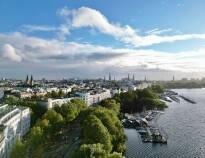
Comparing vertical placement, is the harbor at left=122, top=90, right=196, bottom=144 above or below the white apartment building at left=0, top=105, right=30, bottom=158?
below

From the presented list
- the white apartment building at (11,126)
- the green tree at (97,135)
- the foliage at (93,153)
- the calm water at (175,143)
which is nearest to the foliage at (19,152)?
the white apartment building at (11,126)

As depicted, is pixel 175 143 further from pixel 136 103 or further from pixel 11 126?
pixel 136 103

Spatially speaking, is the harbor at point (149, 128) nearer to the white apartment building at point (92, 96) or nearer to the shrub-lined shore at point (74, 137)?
the shrub-lined shore at point (74, 137)

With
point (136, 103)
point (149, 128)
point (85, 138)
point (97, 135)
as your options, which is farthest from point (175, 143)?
point (136, 103)

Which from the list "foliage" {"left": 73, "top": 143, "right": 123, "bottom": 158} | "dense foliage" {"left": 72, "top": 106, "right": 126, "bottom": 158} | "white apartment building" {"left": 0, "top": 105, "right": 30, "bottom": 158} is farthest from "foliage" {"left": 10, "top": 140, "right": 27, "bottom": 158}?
"foliage" {"left": 73, "top": 143, "right": 123, "bottom": 158}

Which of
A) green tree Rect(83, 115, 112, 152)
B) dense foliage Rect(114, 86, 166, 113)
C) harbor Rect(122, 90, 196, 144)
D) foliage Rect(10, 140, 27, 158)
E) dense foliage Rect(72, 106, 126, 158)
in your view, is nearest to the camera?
dense foliage Rect(72, 106, 126, 158)

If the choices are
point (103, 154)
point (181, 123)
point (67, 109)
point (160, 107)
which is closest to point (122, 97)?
point (160, 107)

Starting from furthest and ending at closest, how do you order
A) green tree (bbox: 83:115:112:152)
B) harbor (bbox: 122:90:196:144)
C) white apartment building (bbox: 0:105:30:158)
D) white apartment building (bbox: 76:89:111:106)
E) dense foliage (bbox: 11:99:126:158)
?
1. white apartment building (bbox: 76:89:111:106)
2. harbor (bbox: 122:90:196:144)
3. white apartment building (bbox: 0:105:30:158)
4. green tree (bbox: 83:115:112:152)
5. dense foliage (bbox: 11:99:126:158)

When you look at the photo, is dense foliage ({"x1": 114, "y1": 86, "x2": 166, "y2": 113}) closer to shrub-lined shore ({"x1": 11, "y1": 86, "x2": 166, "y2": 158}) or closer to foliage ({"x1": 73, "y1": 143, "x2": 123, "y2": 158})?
shrub-lined shore ({"x1": 11, "y1": 86, "x2": 166, "y2": 158})

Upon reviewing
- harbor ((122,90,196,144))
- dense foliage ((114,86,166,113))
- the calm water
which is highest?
dense foliage ((114,86,166,113))
